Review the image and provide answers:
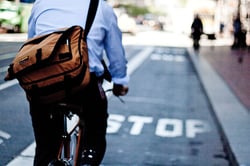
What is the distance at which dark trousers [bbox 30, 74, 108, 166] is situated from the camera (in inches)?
145

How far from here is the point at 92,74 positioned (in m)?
3.70

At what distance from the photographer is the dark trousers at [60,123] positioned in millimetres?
3688

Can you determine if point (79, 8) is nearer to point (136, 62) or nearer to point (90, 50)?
point (90, 50)

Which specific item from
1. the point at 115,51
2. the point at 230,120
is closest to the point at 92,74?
the point at 115,51

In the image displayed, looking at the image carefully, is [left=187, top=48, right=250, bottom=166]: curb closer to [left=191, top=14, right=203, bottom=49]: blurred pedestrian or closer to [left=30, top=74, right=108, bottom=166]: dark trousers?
[left=30, top=74, right=108, bottom=166]: dark trousers

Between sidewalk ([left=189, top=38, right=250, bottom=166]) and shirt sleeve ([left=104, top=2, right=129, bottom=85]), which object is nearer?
shirt sleeve ([left=104, top=2, right=129, bottom=85])

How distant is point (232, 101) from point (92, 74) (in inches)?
339

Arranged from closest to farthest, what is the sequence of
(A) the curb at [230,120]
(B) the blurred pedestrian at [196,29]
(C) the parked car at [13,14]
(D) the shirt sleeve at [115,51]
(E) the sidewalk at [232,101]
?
(D) the shirt sleeve at [115,51]
(C) the parked car at [13,14]
(A) the curb at [230,120]
(E) the sidewalk at [232,101]
(B) the blurred pedestrian at [196,29]

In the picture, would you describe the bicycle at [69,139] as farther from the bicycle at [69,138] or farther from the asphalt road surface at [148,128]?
the asphalt road surface at [148,128]

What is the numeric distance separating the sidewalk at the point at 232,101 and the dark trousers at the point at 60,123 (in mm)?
2943

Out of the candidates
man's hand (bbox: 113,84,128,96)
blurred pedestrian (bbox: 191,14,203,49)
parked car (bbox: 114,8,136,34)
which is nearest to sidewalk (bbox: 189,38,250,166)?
man's hand (bbox: 113,84,128,96)

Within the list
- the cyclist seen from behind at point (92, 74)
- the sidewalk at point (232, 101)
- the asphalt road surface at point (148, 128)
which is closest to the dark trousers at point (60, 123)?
the cyclist seen from behind at point (92, 74)

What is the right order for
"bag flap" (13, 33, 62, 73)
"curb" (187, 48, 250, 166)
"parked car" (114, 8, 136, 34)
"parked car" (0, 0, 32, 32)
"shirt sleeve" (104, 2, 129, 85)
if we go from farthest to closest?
1. "parked car" (114, 8, 136, 34)
2. "curb" (187, 48, 250, 166)
3. "parked car" (0, 0, 32, 32)
4. "shirt sleeve" (104, 2, 129, 85)
5. "bag flap" (13, 33, 62, 73)

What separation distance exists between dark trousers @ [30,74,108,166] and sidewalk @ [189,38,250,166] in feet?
9.65
